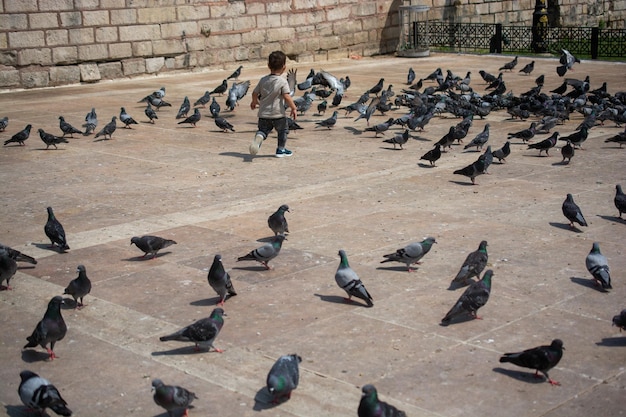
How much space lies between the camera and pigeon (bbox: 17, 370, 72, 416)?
563cm

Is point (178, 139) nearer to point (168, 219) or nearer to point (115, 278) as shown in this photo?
point (168, 219)

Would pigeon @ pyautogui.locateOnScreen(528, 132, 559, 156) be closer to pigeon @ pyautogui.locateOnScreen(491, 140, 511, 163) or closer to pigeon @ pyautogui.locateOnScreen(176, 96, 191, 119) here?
pigeon @ pyautogui.locateOnScreen(491, 140, 511, 163)

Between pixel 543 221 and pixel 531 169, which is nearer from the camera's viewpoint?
pixel 543 221

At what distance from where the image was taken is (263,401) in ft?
19.7

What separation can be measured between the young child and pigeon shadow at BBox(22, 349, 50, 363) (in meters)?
7.02

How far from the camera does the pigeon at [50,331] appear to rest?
665cm

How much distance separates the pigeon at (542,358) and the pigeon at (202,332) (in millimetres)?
2151

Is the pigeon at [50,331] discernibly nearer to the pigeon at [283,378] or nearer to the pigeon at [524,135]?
the pigeon at [283,378]

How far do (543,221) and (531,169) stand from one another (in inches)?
113

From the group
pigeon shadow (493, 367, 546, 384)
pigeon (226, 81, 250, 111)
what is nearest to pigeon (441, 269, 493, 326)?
pigeon shadow (493, 367, 546, 384)

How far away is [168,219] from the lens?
10.5m

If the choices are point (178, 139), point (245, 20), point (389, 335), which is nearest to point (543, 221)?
point (389, 335)

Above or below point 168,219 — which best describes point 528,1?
above

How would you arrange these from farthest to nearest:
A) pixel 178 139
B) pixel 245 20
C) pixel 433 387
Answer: pixel 245 20, pixel 178 139, pixel 433 387
